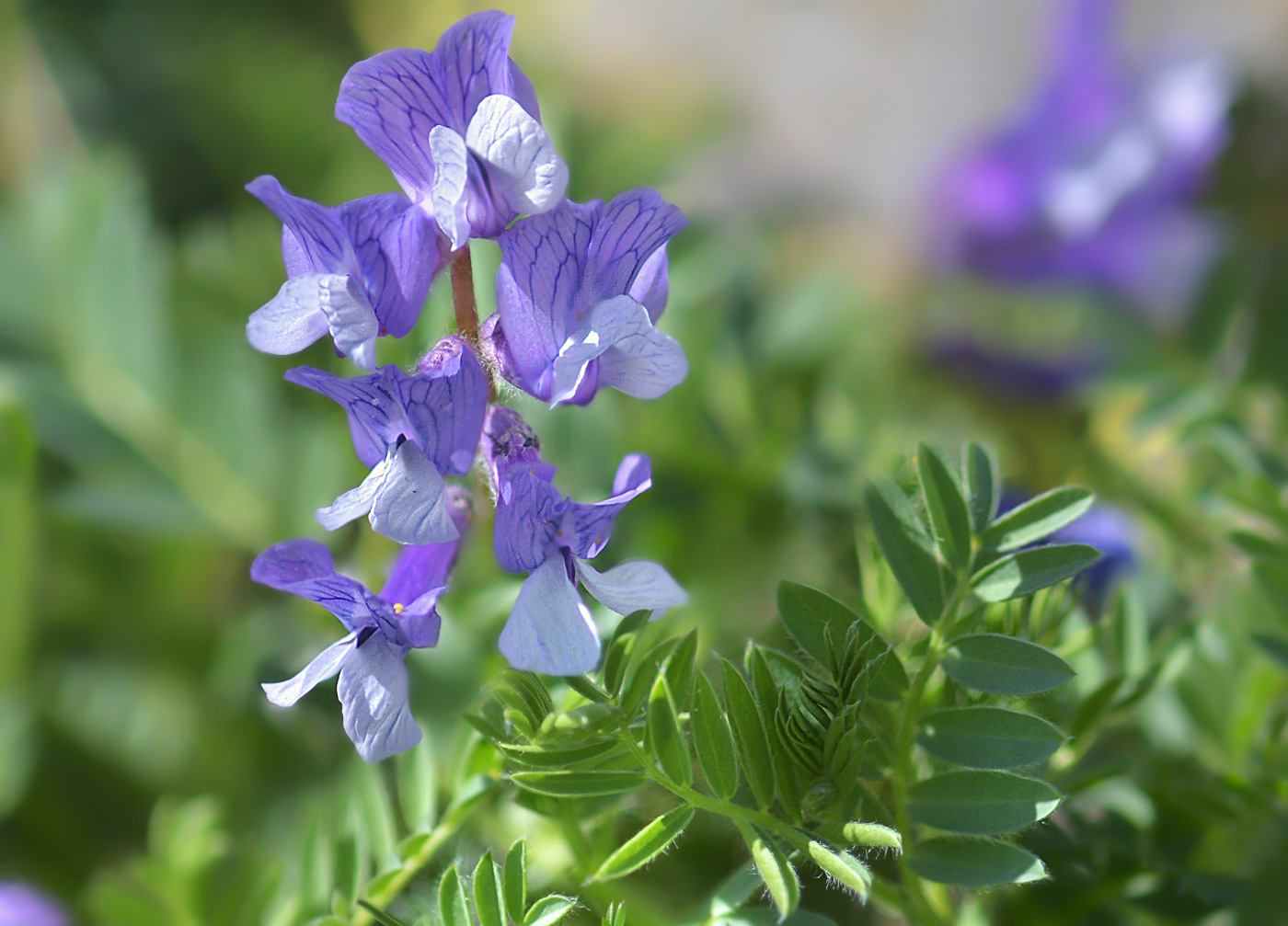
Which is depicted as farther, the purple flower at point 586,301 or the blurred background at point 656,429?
the blurred background at point 656,429

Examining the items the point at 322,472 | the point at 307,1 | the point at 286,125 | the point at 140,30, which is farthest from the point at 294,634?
the point at 307,1

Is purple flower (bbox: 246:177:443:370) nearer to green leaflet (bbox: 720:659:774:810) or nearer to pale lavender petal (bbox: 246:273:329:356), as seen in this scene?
pale lavender petal (bbox: 246:273:329:356)

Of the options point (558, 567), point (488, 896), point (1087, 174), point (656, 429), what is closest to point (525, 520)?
point (558, 567)

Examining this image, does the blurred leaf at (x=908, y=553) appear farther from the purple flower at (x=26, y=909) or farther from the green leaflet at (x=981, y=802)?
the purple flower at (x=26, y=909)

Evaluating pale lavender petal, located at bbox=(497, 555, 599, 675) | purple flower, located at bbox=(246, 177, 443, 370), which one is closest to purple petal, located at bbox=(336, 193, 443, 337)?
purple flower, located at bbox=(246, 177, 443, 370)

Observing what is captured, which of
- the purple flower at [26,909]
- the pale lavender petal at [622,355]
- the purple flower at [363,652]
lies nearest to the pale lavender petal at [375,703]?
the purple flower at [363,652]

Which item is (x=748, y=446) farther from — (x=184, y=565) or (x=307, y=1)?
(x=307, y=1)
